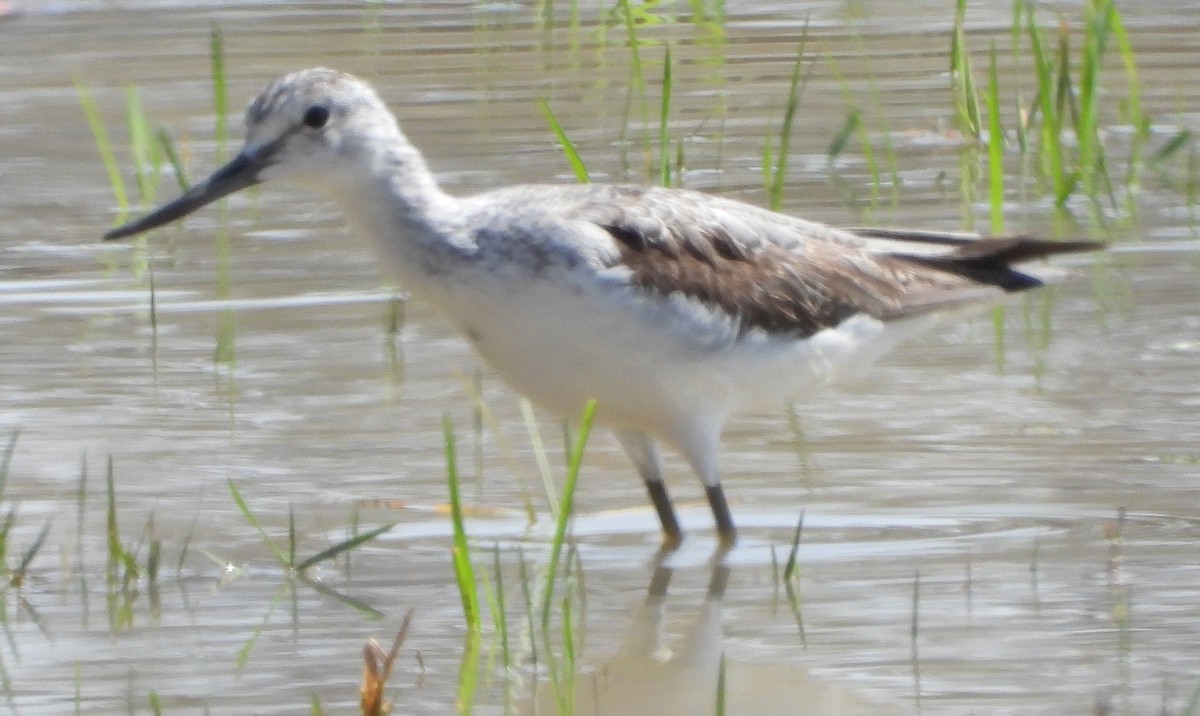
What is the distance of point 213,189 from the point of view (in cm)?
542

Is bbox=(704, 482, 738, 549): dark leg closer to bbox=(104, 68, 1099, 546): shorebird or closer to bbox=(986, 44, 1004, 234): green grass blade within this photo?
bbox=(104, 68, 1099, 546): shorebird

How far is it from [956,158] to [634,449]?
3.80m

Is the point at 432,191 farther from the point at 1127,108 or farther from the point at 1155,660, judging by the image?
the point at 1127,108

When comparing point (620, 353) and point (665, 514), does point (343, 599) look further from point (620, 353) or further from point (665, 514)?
point (665, 514)

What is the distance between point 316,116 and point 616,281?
0.82 metres

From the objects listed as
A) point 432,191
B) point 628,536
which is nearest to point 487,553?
point 628,536

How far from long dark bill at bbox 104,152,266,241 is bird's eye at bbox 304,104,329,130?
151 mm

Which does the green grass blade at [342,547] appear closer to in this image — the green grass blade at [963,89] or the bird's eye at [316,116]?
the bird's eye at [316,116]

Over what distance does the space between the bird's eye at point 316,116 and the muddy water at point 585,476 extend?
82 centimetres

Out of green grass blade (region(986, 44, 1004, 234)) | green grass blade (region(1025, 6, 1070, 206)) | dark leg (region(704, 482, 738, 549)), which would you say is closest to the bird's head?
dark leg (region(704, 482, 738, 549))

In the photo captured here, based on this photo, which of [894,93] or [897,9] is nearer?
[894,93]

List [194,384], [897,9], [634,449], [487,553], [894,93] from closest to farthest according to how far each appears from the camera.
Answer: [487,553]
[634,449]
[194,384]
[894,93]
[897,9]

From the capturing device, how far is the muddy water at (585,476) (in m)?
4.25

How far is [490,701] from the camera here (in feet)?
13.4
